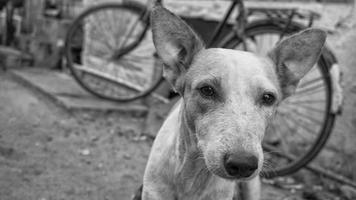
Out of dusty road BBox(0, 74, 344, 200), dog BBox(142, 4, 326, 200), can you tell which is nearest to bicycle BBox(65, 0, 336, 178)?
Result: dusty road BBox(0, 74, 344, 200)

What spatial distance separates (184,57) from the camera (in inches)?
97.3

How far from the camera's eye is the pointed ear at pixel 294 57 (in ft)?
8.04

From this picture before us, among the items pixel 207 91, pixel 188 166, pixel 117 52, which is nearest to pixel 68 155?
pixel 117 52

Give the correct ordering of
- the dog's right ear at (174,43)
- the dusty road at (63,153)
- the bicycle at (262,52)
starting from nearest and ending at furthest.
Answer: the dog's right ear at (174,43) → the dusty road at (63,153) → the bicycle at (262,52)

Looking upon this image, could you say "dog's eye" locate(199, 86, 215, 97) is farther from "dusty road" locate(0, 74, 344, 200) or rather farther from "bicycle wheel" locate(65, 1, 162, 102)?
"bicycle wheel" locate(65, 1, 162, 102)

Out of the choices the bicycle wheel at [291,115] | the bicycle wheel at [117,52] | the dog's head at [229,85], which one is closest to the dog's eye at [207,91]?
the dog's head at [229,85]

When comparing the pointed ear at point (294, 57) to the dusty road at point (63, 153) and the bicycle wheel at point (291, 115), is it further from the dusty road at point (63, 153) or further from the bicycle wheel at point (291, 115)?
the dusty road at point (63, 153)

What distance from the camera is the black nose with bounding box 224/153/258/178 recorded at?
187 cm

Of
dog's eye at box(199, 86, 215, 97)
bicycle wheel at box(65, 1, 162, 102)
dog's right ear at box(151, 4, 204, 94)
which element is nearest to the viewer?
dog's eye at box(199, 86, 215, 97)

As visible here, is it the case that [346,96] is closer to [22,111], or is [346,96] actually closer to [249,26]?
[249,26]

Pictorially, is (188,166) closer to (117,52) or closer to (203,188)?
(203,188)

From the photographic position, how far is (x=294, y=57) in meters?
2.49

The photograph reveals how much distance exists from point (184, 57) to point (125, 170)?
169cm

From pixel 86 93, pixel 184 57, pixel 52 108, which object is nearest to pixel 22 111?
pixel 52 108
